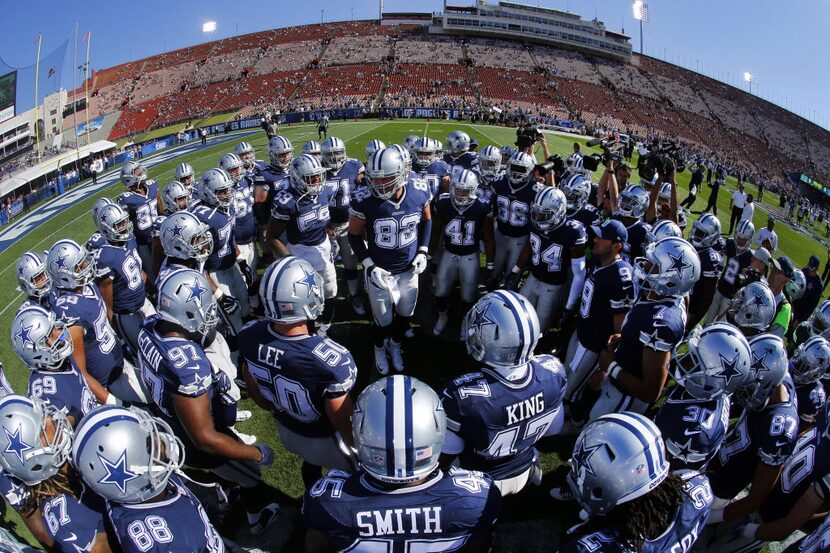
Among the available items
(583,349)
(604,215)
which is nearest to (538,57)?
(604,215)

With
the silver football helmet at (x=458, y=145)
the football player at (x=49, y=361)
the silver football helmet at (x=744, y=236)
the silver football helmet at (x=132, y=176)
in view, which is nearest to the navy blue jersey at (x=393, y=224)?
the football player at (x=49, y=361)

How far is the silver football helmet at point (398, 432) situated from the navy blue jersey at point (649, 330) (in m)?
2.38

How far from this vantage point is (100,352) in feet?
17.7

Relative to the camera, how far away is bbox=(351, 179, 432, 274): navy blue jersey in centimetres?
664

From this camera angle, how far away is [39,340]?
4109mm

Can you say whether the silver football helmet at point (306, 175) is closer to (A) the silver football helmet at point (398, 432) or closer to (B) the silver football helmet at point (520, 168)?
(B) the silver football helmet at point (520, 168)

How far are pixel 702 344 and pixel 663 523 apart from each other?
4.81 feet

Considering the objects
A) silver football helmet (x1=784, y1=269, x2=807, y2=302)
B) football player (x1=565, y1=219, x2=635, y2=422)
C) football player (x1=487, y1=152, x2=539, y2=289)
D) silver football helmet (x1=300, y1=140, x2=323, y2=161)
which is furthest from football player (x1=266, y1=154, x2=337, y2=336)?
silver football helmet (x1=784, y1=269, x2=807, y2=302)

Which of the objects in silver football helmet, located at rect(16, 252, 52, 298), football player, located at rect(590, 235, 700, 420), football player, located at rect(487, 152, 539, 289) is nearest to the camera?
football player, located at rect(590, 235, 700, 420)

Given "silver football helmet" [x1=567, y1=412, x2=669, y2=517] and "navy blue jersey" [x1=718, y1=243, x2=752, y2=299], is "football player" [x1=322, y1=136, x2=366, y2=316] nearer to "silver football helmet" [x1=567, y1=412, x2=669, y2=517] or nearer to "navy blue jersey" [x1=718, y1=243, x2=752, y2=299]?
"navy blue jersey" [x1=718, y1=243, x2=752, y2=299]

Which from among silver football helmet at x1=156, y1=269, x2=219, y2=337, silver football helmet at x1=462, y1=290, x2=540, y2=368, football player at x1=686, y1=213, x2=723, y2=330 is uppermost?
football player at x1=686, y1=213, x2=723, y2=330

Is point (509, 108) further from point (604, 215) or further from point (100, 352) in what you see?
point (100, 352)

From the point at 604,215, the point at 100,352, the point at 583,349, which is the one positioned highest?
the point at 604,215

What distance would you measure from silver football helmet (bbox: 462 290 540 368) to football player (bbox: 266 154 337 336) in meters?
4.36
